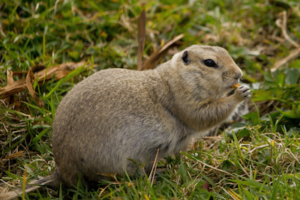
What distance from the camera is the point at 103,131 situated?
388 centimetres

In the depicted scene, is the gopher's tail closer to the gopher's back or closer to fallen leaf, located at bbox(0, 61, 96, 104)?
the gopher's back

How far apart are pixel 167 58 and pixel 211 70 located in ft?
7.17

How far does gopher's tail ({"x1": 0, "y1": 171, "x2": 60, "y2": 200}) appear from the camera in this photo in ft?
12.2

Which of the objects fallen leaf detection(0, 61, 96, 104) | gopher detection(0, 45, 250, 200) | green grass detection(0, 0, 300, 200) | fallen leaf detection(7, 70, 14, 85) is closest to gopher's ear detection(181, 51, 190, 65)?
gopher detection(0, 45, 250, 200)

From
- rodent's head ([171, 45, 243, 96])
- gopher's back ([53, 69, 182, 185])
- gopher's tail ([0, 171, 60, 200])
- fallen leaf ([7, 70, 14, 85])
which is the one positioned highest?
rodent's head ([171, 45, 243, 96])

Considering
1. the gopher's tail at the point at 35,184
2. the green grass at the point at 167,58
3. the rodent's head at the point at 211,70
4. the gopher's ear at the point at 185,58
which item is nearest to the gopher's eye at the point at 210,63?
the rodent's head at the point at 211,70

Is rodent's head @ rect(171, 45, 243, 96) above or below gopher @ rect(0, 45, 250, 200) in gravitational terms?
above

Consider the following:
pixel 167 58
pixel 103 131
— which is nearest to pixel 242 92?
pixel 103 131

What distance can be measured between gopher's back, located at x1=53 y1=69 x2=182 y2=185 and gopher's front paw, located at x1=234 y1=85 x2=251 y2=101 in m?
1.05

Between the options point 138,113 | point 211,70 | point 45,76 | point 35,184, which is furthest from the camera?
point 45,76

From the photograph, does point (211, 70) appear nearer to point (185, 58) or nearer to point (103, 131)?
point (185, 58)

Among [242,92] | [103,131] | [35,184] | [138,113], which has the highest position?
[242,92]

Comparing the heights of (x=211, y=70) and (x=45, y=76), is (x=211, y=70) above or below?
above

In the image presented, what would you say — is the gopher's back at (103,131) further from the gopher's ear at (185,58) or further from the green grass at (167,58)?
the gopher's ear at (185,58)
